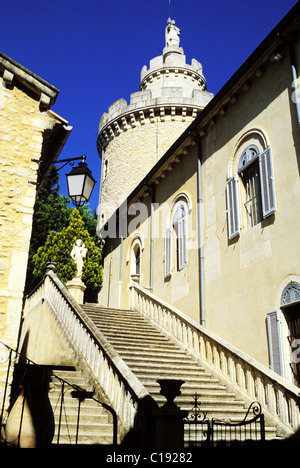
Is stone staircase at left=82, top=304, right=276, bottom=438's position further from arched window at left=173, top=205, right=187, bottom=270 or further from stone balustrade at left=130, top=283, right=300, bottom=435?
arched window at left=173, top=205, right=187, bottom=270

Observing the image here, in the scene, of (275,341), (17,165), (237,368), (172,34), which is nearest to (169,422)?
(237,368)

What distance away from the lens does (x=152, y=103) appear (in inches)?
932

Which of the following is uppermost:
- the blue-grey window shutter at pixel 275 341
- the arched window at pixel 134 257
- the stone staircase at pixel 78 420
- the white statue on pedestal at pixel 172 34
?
the white statue on pedestal at pixel 172 34

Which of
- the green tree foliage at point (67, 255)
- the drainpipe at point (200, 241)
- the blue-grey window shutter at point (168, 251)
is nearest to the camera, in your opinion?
the drainpipe at point (200, 241)

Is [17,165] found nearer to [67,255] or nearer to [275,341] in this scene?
[275,341]

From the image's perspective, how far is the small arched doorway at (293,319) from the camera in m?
8.45

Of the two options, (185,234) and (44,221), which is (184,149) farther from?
(44,221)

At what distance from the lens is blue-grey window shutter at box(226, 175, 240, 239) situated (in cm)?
1102

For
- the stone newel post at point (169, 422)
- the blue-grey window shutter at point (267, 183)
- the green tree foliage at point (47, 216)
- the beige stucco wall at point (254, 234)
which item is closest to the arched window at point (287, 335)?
the beige stucco wall at point (254, 234)

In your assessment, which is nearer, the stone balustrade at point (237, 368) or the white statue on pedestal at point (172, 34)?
the stone balustrade at point (237, 368)

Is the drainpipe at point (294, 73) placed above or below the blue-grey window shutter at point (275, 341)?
above

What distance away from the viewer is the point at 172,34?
30297 mm

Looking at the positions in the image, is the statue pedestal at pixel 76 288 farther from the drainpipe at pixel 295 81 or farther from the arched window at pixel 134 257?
the drainpipe at pixel 295 81

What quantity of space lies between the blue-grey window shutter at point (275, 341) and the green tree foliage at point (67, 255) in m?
12.9
